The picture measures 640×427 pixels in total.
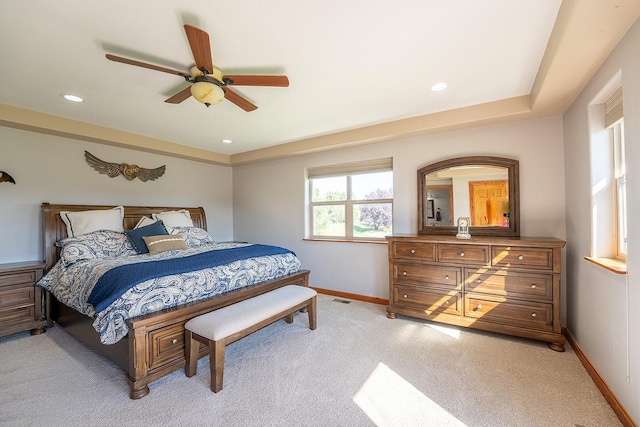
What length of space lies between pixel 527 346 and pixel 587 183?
1.49 m

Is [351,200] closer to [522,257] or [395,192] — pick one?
[395,192]

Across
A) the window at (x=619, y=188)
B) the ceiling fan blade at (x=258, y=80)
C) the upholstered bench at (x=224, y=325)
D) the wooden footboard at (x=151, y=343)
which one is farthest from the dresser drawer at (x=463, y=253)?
the ceiling fan blade at (x=258, y=80)

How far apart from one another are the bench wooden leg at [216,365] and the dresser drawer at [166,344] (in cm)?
36

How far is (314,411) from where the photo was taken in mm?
1699

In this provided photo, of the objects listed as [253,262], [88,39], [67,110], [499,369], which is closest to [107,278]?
[253,262]

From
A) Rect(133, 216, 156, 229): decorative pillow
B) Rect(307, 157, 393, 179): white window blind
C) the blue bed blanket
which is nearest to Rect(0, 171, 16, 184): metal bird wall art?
Rect(133, 216, 156, 229): decorative pillow

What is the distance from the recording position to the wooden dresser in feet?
8.01

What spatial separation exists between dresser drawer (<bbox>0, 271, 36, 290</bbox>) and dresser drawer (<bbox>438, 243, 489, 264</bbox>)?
427cm

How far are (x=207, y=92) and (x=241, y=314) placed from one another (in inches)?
66.6

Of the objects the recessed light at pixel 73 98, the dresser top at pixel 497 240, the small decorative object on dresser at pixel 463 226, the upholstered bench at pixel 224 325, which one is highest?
the recessed light at pixel 73 98

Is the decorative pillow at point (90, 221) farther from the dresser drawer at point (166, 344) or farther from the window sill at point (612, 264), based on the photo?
the window sill at point (612, 264)

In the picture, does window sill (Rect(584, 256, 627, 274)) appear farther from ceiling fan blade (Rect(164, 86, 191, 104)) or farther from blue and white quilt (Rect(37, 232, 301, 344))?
ceiling fan blade (Rect(164, 86, 191, 104))

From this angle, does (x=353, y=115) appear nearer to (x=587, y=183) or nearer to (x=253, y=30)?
(x=253, y=30)

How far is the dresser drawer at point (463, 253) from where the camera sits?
8.80 feet
